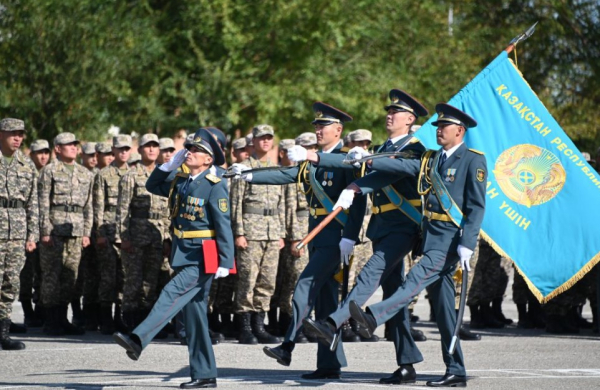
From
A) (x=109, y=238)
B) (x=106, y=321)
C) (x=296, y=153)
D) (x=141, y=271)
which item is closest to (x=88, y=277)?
(x=109, y=238)

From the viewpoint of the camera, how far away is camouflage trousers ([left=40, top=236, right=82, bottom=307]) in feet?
46.4

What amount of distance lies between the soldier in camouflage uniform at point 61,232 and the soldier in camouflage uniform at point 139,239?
1.78 ft

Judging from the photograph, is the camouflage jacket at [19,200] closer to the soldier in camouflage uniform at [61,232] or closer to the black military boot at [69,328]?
the soldier in camouflage uniform at [61,232]

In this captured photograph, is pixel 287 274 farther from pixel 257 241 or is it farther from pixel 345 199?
pixel 345 199

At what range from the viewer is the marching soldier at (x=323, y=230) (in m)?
10.2

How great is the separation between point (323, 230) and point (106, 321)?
4.80 metres

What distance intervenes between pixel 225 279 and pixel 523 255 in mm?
3918

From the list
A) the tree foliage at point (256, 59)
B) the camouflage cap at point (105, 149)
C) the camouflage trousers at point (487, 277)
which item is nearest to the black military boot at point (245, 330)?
the camouflage trousers at point (487, 277)

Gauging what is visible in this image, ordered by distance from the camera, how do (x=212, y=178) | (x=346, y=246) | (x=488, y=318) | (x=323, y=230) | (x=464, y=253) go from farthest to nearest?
(x=488, y=318)
(x=323, y=230)
(x=346, y=246)
(x=212, y=178)
(x=464, y=253)

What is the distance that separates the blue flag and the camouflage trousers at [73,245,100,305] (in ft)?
16.3

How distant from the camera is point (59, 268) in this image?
14219 mm

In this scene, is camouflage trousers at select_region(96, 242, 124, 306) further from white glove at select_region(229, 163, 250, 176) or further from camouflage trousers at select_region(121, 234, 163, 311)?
white glove at select_region(229, 163, 250, 176)

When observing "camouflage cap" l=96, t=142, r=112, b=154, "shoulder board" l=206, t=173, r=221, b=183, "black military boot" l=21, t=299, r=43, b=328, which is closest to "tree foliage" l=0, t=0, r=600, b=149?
"camouflage cap" l=96, t=142, r=112, b=154

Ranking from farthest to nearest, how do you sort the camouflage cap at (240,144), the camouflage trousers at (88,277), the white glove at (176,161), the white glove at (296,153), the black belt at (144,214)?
the camouflage trousers at (88,277) < the camouflage cap at (240,144) < the black belt at (144,214) < the white glove at (176,161) < the white glove at (296,153)
